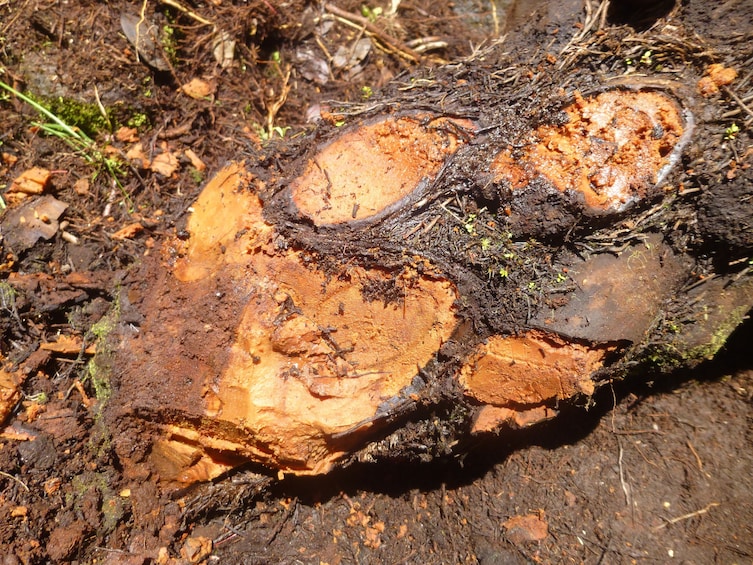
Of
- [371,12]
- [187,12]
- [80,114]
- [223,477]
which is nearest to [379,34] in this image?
[371,12]

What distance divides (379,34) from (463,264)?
2049mm

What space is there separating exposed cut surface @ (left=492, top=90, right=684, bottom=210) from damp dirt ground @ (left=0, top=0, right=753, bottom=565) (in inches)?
15.4

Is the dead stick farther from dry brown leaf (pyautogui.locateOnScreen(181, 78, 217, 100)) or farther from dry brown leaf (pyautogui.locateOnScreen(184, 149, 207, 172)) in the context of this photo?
dry brown leaf (pyautogui.locateOnScreen(184, 149, 207, 172))

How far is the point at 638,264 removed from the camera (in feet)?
6.32

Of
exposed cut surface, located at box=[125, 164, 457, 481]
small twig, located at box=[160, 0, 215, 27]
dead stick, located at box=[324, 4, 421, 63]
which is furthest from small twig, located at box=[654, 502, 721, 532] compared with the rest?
small twig, located at box=[160, 0, 215, 27]

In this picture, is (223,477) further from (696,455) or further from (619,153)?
(696,455)

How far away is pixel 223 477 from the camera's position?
221 cm

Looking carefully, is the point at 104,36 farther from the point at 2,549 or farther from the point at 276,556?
the point at 276,556

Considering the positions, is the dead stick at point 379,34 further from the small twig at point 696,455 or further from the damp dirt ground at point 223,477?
the small twig at point 696,455

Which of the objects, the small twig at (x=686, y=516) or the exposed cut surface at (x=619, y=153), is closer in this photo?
the exposed cut surface at (x=619, y=153)

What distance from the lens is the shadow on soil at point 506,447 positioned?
8.10 feet

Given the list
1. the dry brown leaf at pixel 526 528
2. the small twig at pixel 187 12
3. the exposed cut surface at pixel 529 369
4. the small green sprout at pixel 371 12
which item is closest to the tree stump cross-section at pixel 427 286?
the exposed cut surface at pixel 529 369

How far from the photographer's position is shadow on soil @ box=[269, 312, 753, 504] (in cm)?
247

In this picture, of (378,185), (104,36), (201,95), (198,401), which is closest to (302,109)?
(201,95)
